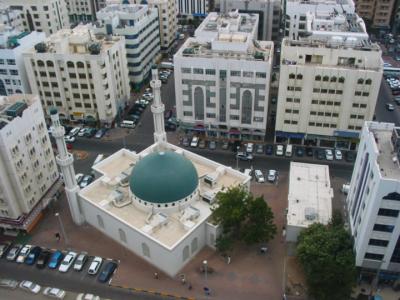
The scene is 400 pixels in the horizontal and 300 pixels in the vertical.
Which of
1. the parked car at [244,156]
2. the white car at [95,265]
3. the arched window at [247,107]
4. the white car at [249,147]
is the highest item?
the arched window at [247,107]

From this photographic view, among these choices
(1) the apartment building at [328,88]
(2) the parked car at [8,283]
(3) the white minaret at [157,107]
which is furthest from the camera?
(1) the apartment building at [328,88]

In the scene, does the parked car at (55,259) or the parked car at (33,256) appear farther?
the parked car at (33,256)

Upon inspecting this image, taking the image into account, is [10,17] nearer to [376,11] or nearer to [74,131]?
[74,131]

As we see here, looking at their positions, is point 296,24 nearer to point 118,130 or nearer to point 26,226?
point 118,130

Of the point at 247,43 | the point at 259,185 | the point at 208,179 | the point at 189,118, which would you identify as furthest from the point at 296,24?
the point at 208,179

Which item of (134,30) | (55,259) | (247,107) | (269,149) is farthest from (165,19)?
(55,259)

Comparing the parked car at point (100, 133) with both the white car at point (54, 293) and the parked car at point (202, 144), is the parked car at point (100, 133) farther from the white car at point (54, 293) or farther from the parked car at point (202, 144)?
the white car at point (54, 293)

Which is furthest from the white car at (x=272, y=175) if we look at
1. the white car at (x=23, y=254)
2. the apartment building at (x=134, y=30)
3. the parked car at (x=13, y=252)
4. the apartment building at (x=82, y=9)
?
the apartment building at (x=82, y=9)
